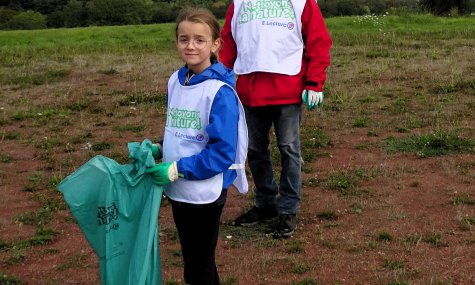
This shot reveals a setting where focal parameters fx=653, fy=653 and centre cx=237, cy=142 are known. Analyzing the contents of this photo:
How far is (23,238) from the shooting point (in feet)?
16.7

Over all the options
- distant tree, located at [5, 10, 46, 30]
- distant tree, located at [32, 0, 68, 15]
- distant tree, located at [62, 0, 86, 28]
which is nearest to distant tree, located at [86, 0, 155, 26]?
distant tree, located at [62, 0, 86, 28]

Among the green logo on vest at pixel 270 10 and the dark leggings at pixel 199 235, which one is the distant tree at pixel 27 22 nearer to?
the green logo on vest at pixel 270 10

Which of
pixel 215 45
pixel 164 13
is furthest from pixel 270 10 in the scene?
pixel 164 13

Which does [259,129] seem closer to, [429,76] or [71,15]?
[429,76]

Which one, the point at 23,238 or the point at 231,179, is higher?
the point at 231,179

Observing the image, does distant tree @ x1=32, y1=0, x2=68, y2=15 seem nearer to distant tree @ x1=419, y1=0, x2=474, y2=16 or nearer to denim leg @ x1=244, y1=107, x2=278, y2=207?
distant tree @ x1=419, y1=0, x2=474, y2=16

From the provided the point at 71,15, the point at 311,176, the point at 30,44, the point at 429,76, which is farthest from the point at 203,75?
the point at 71,15

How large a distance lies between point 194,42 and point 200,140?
473 mm

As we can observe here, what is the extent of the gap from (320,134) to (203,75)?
486 centimetres

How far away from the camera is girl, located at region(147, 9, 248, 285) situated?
120 inches

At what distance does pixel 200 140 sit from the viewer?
3.17 metres

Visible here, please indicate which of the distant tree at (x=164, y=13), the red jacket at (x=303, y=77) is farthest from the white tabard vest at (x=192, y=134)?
the distant tree at (x=164, y=13)

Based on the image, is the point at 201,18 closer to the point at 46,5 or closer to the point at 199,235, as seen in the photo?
the point at 199,235

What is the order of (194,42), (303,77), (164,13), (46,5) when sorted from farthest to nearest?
(46,5) → (164,13) → (303,77) → (194,42)
